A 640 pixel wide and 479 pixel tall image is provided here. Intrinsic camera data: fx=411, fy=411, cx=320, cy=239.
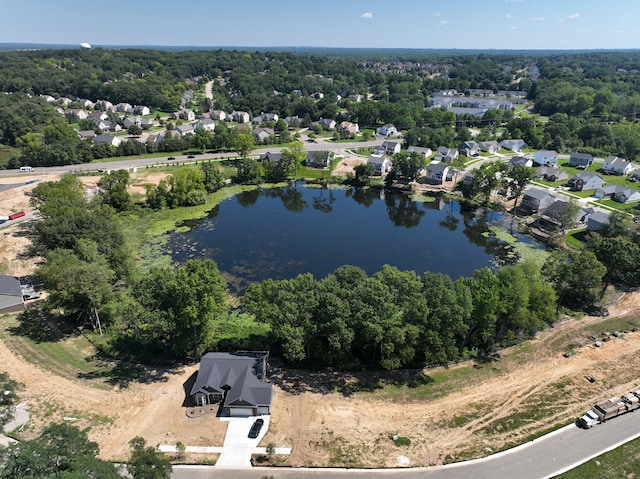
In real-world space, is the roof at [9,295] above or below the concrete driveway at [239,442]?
above

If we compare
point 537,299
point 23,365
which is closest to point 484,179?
point 537,299

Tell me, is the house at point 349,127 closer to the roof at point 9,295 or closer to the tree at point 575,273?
the tree at point 575,273

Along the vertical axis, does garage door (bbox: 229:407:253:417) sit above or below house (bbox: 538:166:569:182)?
below

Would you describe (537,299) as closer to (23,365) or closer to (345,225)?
(345,225)

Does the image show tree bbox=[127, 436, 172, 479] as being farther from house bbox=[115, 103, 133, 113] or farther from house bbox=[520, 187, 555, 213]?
house bbox=[115, 103, 133, 113]

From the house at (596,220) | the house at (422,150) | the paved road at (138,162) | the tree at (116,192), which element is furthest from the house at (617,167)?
the tree at (116,192)

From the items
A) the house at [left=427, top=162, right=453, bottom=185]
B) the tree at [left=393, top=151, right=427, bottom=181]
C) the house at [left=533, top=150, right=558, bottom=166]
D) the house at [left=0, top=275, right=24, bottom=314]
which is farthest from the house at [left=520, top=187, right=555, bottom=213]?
the house at [left=0, top=275, right=24, bottom=314]

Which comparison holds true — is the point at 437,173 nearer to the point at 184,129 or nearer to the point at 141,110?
the point at 184,129

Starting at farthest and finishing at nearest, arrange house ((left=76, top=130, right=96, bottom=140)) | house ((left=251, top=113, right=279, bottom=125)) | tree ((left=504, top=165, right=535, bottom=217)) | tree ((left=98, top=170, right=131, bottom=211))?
house ((left=251, top=113, right=279, bottom=125)) → house ((left=76, top=130, right=96, bottom=140)) → tree ((left=504, top=165, right=535, bottom=217)) → tree ((left=98, top=170, right=131, bottom=211))
